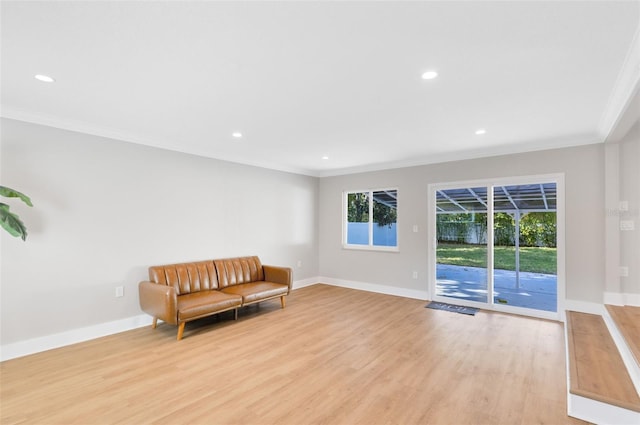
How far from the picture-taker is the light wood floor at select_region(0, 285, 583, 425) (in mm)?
2172

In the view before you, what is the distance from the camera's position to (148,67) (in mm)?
2225

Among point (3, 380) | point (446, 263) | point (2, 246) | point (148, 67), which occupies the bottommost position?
point (3, 380)

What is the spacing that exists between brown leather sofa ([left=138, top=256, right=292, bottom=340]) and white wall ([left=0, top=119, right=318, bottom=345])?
10.9 inches

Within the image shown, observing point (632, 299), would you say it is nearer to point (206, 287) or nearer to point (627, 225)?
point (627, 225)

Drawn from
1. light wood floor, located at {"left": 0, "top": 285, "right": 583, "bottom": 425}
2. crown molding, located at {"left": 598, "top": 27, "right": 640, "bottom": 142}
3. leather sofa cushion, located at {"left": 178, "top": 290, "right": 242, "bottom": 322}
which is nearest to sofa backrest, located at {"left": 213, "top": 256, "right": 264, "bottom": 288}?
leather sofa cushion, located at {"left": 178, "top": 290, "right": 242, "bottom": 322}

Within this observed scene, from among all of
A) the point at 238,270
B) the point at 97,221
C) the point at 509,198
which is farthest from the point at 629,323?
the point at 97,221

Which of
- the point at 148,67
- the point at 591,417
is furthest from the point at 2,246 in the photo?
the point at 591,417

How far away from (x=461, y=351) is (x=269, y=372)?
2.05 metres

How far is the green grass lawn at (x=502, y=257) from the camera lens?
174 inches

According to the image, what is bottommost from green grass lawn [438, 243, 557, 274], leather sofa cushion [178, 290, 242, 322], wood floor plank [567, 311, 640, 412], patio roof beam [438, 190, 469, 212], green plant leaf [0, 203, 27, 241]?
wood floor plank [567, 311, 640, 412]

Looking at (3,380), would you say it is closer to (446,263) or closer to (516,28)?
(516,28)

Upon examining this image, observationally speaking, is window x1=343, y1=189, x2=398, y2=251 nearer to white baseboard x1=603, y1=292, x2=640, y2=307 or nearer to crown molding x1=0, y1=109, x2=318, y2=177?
crown molding x1=0, y1=109, x2=318, y2=177

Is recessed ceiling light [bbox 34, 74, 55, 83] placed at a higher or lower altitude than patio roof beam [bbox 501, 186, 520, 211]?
higher

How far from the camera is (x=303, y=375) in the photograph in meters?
2.71
